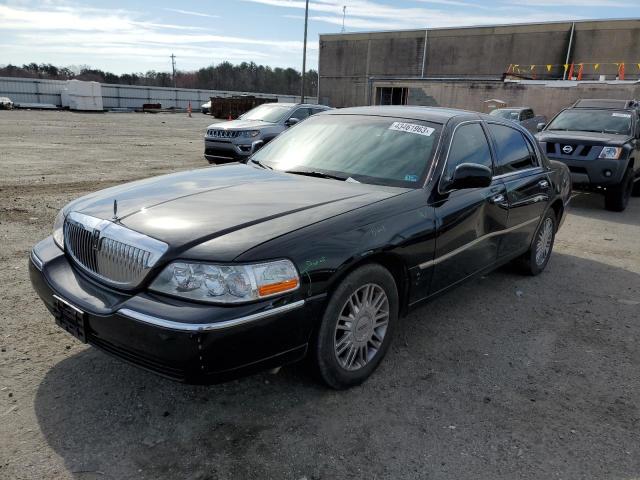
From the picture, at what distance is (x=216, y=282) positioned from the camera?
2412 millimetres

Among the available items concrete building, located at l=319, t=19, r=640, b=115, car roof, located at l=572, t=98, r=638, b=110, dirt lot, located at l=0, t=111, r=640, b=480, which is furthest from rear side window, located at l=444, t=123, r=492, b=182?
concrete building, located at l=319, t=19, r=640, b=115

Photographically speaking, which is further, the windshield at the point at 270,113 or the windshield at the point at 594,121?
the windshield at the point at 270,113

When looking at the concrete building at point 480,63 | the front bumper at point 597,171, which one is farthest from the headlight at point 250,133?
the concrete building at point 480,63

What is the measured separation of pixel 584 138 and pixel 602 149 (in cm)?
40

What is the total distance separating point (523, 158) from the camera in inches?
191

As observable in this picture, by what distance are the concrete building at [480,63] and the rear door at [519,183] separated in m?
22.8

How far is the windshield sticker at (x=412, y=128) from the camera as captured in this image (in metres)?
3.83

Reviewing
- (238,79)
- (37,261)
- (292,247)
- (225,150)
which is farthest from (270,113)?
(238,79)

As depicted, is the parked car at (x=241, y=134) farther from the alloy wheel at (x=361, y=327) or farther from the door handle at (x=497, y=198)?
the alloy wheel at (x=361, y=327)

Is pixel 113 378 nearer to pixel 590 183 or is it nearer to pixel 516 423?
pixel 516 423

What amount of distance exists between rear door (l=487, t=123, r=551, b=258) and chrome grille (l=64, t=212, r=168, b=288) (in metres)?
2.99

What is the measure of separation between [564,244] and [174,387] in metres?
5.64

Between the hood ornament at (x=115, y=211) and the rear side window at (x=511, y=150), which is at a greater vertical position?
the rear side window at (x=511, y=150)

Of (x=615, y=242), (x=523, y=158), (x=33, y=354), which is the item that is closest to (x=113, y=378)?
(x=33, y=354)
